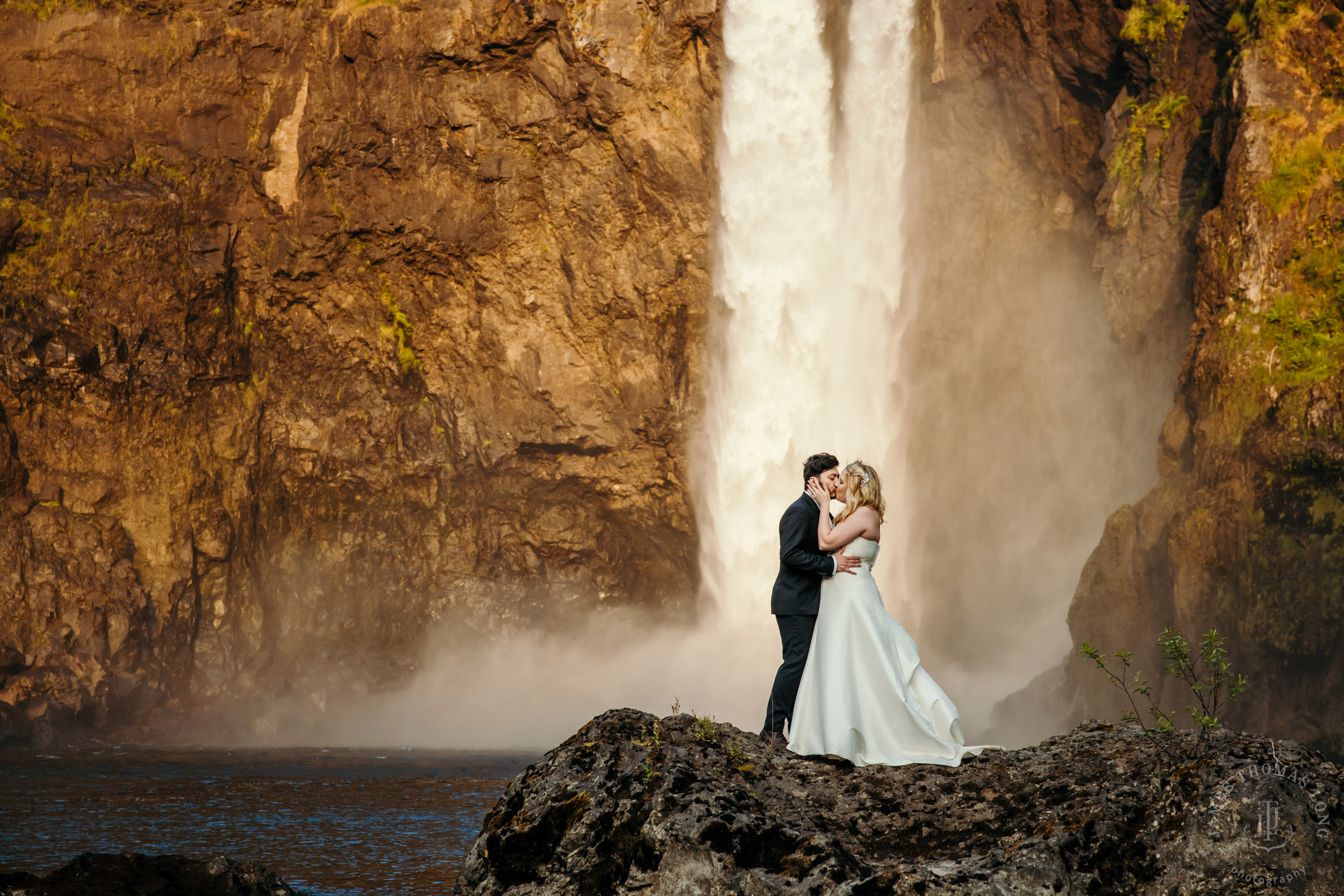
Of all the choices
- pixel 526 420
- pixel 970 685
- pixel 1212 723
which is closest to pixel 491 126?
pixel 526 420

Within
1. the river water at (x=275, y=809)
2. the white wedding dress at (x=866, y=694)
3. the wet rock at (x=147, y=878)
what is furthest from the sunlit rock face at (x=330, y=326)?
the white wedding dress at (x=866, y=694)

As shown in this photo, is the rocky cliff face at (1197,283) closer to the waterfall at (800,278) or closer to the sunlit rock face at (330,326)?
the waterfall at (800,278)

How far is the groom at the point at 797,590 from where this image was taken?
7922mm

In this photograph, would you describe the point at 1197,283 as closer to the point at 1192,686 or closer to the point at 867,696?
the point at 1192,686

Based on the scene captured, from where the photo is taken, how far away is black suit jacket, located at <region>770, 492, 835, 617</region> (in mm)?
8156

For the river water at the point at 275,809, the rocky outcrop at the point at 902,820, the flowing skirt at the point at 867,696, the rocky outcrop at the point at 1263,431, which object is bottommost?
the river water at the point at 275,809

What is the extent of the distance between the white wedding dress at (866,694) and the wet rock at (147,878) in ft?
12.4

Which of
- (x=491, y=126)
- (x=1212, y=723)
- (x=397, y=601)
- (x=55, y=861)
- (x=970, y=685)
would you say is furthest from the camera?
A: (x=397, y=601)

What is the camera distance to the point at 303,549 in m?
32.8

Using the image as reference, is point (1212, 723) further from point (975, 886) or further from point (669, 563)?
point (669, 563)

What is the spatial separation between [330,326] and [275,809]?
61.1 ft

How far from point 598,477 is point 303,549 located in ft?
29.4

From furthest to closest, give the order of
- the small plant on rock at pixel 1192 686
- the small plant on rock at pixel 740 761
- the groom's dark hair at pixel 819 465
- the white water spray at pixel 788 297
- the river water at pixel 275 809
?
the white water spray at pixel 788 297 → the river water at pixel 275 809 → the groom's dark hair at pixel 819 465 → the small plant on rock at pixel 740 761 → the small plant on rock at pixel 1192 686

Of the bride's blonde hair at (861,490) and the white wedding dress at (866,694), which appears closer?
the white wedding dress at (866,694)
